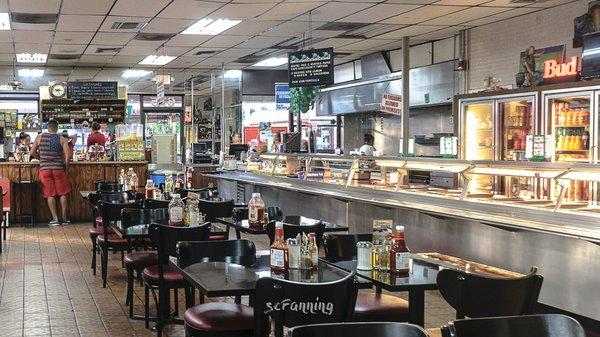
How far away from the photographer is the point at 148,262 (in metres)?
6.07

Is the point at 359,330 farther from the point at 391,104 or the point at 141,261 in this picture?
the point at 391,104

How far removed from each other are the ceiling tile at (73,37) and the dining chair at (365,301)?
8457 millimetres

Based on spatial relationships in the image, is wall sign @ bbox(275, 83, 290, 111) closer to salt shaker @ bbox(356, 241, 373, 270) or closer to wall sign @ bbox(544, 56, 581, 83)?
wall sign @ bbox(544, 56, 581, 83)

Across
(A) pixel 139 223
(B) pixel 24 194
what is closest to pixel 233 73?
(B) pixel 24 194

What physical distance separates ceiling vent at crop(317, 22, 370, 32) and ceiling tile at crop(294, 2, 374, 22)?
0.36 meters

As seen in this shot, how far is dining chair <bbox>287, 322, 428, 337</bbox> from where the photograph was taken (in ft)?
7.33

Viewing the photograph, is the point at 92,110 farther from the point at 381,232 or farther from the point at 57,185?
the point at 381,232

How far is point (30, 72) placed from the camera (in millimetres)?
17984

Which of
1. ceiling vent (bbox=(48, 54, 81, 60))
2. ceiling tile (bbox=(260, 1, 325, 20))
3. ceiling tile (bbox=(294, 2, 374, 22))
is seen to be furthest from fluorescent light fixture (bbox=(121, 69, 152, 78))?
ceiling tile (bbox=(294, 2, 374, 22))

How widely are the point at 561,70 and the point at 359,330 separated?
23.2 feet

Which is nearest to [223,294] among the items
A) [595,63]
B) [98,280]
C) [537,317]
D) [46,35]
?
[537,317]

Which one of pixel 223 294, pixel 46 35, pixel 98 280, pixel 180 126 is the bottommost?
pixel 98 280

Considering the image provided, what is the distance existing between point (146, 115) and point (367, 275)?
17.1 metres

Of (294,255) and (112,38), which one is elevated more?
(112,38)
